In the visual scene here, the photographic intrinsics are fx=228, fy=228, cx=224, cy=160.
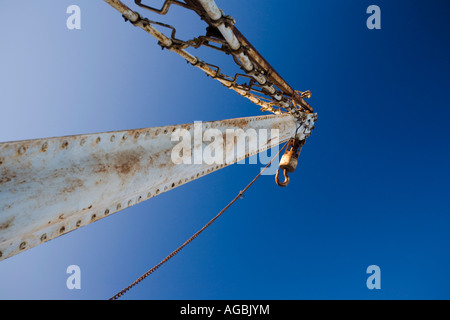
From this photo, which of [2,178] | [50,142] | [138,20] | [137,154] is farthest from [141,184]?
[138,20]

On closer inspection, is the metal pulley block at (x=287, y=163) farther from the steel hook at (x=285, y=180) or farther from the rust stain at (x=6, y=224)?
the rust stain at (x=6, y=224)

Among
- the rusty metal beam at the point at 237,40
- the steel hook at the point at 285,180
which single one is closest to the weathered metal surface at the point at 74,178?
the rusty metal beam at the point at 237,40

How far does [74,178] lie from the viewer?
1832 millimetres

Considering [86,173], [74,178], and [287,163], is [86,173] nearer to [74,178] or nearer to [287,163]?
[74,178]

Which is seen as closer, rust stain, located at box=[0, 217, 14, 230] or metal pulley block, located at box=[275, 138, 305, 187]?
rust stain, located at box=[0, 217, 14, 230]

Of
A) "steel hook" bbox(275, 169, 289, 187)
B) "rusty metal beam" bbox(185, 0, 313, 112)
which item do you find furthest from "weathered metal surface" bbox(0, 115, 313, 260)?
"steel hook" bbox(275, 169, 289, 187)

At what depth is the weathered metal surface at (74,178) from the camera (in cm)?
150

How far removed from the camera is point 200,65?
498cm

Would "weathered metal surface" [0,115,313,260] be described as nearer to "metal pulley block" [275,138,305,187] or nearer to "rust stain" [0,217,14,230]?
"rust stain" [0,217,14,230]

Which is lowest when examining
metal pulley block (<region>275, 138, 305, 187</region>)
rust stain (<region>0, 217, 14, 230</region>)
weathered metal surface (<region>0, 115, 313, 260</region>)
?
rust stain (<region>0, 217, 14, 230</region>)

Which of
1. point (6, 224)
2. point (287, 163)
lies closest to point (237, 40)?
point (6, 224)

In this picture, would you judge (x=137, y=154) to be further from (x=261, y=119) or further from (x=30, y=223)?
(x=261, y=119)

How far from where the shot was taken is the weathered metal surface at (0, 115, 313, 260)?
4.94 ft

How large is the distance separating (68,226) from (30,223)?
1.12 ft
